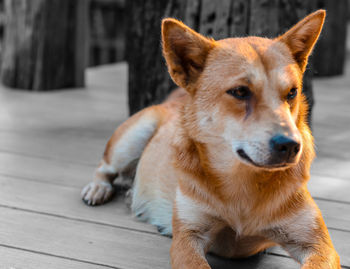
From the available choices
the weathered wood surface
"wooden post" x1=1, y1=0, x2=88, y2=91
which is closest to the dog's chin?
"wooden post" x1=1, y1=0, x2=88, y2=91

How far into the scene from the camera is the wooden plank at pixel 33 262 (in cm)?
205

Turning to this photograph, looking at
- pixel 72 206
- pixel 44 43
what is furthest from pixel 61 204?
pixel 44 43

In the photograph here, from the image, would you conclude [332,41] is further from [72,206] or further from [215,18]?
[72,206]

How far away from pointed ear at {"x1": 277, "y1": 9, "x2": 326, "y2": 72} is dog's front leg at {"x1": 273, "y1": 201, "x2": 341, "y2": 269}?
24.9 inches

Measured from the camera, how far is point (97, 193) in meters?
2.78

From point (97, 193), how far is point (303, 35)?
Result: 136 centimetres

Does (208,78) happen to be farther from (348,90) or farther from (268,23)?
(348,90)

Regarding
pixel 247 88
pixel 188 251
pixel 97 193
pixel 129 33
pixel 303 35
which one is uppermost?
pixel 303 35

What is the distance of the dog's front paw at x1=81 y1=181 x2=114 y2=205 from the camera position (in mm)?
2762

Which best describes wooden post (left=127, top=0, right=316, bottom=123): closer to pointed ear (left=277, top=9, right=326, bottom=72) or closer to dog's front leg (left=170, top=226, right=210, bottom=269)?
pointed ear (left=277, top=9, right=326, bottom=72)

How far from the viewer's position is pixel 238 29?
3359 millimetres

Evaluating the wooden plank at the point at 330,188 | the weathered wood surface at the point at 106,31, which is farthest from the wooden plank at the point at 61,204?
the weathered wood surface at the point at 106,31

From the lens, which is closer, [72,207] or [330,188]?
[72,207]

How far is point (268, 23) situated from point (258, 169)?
1621mm
